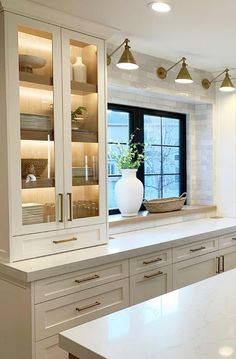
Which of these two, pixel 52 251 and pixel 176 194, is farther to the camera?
pixel 176 194

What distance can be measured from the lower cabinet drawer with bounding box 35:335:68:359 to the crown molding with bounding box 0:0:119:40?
1879mm

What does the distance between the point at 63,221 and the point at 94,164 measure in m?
0.48

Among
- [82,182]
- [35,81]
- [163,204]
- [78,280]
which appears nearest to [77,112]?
[35,81]

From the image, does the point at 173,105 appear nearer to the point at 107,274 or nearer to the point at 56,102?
the point at 56,102

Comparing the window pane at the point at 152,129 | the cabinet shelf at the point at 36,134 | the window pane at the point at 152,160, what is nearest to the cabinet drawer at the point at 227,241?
the window pane at the point at 152,160

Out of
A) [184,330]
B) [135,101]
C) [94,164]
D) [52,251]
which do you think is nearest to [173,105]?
[135,101]

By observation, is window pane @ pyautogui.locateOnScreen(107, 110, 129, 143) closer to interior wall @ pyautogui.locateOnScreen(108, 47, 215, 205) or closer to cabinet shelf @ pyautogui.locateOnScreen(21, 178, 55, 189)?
interior wall @ pyautogui.locateOnScreen(108, 47, 215, 205)

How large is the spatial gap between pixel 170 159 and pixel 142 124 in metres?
0.59

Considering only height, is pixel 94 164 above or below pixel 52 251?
above

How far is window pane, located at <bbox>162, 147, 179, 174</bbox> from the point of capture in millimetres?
4327

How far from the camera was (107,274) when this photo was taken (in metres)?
2.58

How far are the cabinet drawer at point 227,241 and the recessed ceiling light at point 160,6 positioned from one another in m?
2.03

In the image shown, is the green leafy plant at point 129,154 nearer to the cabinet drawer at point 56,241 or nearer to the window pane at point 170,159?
the window pane at point 170,159

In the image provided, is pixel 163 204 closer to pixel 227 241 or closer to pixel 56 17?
pixel 227 241
